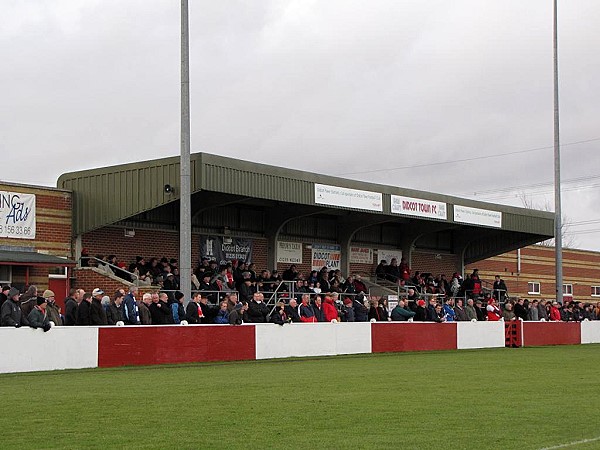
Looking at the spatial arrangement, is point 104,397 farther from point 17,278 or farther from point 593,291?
point 593,291

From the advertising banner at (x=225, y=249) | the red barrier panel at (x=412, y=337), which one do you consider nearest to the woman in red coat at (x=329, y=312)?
the red barrier panel at (x=412, y=337)

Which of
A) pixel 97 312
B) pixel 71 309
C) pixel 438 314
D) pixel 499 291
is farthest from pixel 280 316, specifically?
pixel 499 291

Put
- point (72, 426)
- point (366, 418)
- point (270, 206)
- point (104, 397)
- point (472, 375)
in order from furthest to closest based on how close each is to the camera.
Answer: point (270, 206)
point (472, 375)
point (104, 397)
point (366, 418)
point (72, 426)

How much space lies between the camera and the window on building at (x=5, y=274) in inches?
1155

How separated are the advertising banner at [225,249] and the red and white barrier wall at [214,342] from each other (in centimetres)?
950

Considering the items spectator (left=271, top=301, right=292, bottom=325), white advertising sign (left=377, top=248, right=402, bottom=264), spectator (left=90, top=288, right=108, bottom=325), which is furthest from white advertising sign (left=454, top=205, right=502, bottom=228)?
spectator (left=90, top=288, right=108, bottom=325)

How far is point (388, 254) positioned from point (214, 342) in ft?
78.8

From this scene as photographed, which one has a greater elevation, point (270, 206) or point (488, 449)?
point (270, 206)

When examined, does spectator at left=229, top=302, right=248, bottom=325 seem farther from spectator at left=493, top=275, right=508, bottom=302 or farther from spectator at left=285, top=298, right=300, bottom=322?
spectator at left=493, top=275, right=508, bottom=302

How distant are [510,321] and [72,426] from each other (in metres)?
26.2

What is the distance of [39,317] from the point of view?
1997 centimetres

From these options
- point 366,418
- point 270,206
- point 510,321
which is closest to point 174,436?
point 366,418

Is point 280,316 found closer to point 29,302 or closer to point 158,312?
point 158,312

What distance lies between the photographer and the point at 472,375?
61.3 feet
